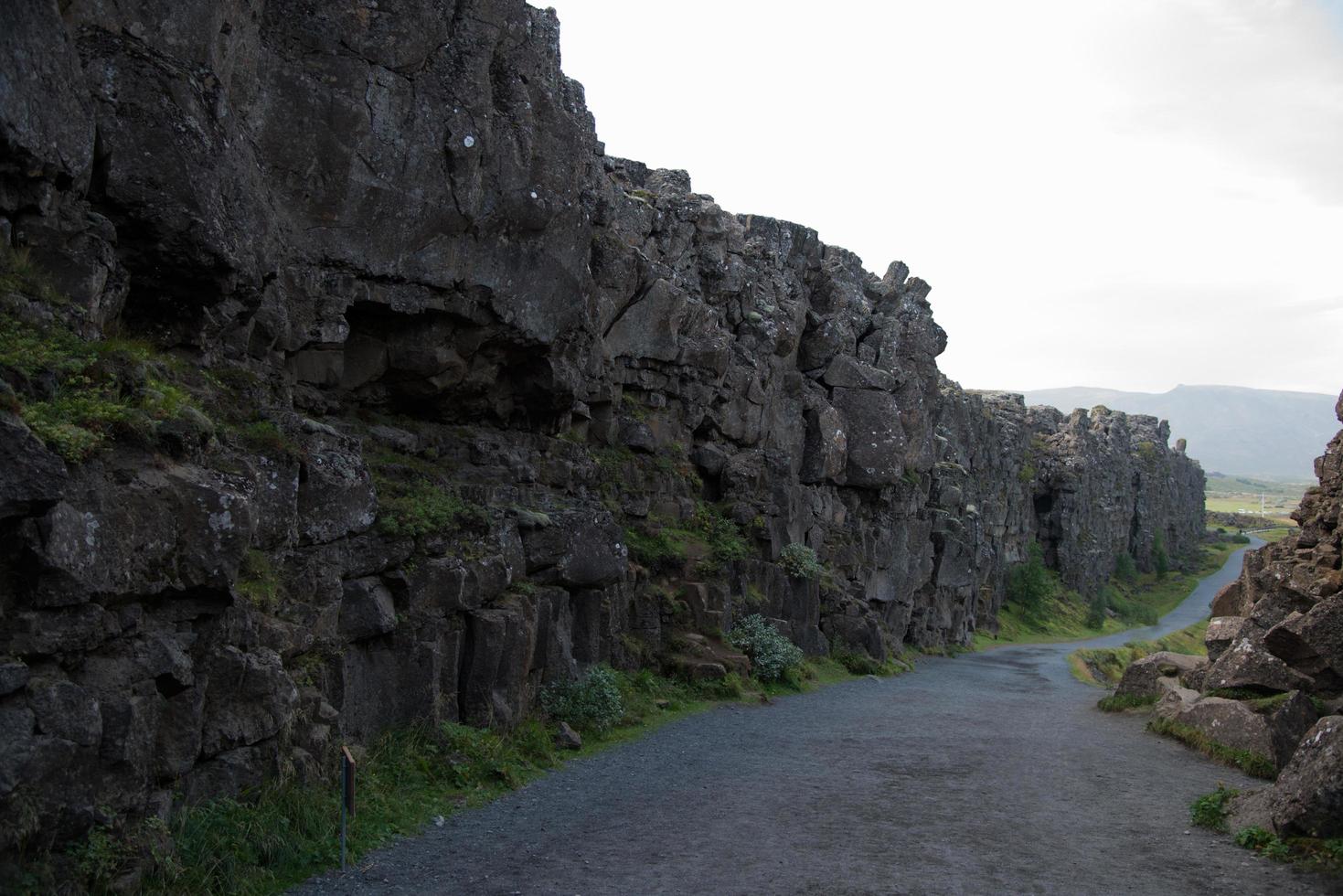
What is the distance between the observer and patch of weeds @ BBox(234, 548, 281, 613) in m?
10.7

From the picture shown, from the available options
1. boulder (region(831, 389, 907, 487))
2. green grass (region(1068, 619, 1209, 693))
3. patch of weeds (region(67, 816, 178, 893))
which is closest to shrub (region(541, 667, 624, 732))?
patch of weeds (region(67, 816, 178, 893))

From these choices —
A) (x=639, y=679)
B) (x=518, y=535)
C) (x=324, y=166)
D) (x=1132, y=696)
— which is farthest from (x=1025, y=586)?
(x=324, y=166)

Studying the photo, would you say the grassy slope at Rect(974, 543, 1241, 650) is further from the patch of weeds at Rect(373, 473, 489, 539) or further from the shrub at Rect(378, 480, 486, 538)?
the shrub at Rect(378, 480, 486, 538)

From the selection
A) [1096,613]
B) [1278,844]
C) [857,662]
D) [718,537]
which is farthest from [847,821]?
[1096,613]

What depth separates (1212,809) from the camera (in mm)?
12523

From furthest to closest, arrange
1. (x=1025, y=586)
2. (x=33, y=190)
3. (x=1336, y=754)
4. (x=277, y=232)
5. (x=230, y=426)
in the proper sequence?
(x=1025, y=586) < (x=277, y=232) < (x=230, y=426) < (x=1336, y=754) < (x=33, y=190)

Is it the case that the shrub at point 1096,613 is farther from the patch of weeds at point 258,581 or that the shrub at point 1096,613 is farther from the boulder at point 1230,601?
the patch of weeds at point 258,581

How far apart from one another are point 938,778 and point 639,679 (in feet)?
23.0

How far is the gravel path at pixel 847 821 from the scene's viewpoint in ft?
33.0

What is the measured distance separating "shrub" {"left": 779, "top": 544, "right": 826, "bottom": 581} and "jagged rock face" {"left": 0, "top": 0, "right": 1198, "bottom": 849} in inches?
22.9

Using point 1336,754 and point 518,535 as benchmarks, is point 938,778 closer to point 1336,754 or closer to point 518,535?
point 1336,754

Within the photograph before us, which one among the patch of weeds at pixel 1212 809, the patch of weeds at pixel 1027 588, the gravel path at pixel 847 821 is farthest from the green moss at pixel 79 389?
the patch of weeds at pixel 1027 588

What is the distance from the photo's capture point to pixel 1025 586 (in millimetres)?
59094

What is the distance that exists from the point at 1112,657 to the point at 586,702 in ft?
96.2
